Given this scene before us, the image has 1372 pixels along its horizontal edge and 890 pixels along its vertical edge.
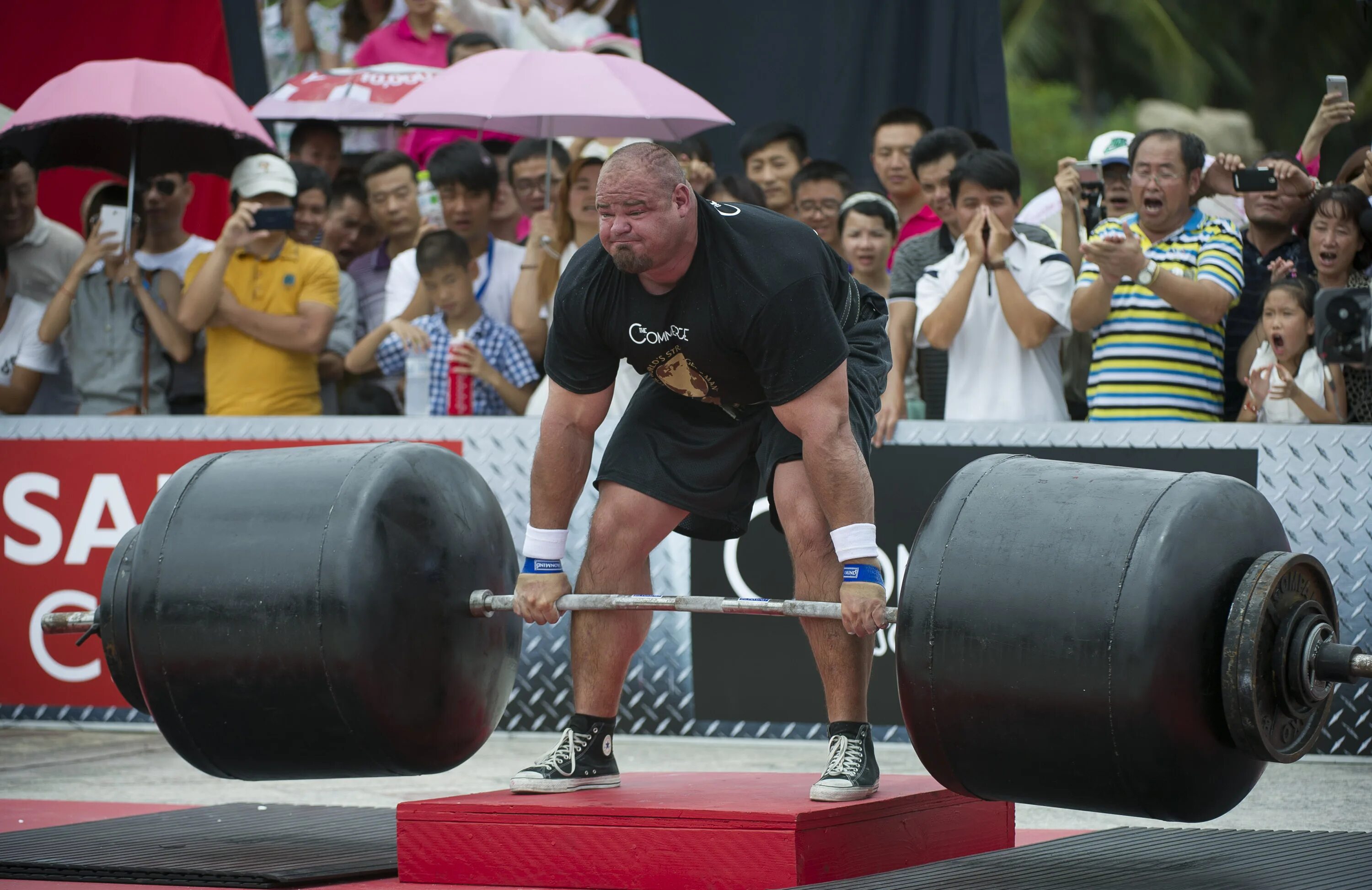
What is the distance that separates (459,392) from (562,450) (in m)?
3.00

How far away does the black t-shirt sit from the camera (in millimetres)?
4617

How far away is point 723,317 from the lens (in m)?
4.65

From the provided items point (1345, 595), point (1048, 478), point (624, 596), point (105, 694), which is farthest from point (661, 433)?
point (105, 694)

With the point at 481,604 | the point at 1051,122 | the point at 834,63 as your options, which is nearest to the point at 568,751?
the point at 481,604

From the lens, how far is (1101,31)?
29.5 metres

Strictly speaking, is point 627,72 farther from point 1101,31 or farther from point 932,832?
point 1101,31

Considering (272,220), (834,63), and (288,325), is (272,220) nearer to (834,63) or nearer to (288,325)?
(288,325)

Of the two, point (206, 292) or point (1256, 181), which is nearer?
point (1256, 181)

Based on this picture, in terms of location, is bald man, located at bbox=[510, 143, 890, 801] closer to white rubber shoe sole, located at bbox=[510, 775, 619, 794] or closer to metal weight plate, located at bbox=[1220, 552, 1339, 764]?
white rubber shoe sole, located at bbox=[510, 775, 619, 794]

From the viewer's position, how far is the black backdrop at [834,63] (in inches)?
340

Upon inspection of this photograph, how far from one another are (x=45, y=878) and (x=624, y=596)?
176 centimetres

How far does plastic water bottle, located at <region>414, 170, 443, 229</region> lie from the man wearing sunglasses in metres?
1.06

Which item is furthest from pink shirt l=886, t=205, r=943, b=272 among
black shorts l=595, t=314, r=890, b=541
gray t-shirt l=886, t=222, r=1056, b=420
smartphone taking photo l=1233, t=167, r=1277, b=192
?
black shorts l=595, t=314, r=890, b=541

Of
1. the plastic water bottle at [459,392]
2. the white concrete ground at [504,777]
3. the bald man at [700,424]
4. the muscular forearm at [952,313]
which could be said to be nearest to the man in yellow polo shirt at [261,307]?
the plastic water bottle at [459,392]
